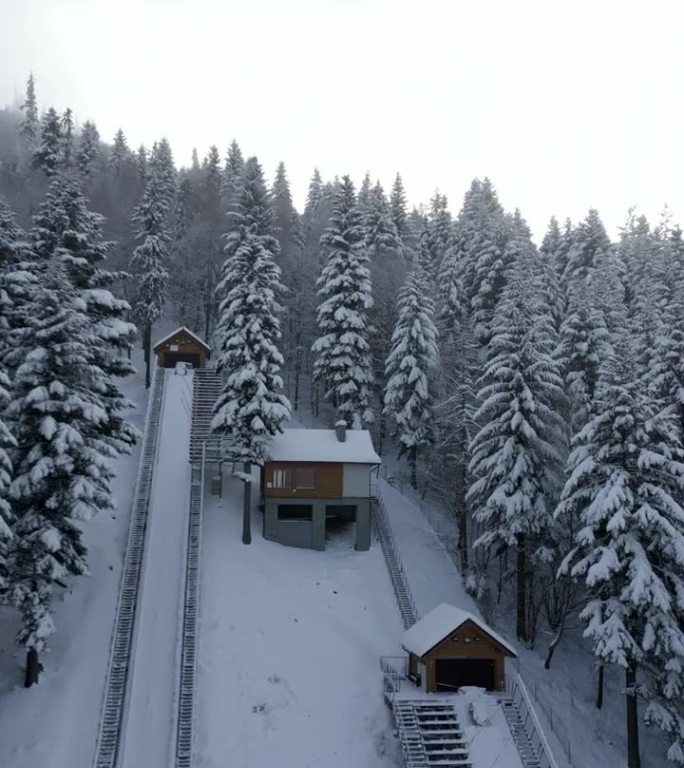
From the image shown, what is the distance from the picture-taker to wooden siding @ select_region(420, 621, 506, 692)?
26594mm

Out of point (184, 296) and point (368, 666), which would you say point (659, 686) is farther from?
point (184, 296)

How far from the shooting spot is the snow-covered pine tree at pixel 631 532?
24203 mm

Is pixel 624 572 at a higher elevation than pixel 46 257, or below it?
below

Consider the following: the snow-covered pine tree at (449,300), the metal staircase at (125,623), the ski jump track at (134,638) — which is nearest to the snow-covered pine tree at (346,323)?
the ski jump track at (134,638)

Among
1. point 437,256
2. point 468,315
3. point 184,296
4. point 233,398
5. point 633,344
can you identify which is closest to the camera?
point 633,344

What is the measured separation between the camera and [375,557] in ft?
120

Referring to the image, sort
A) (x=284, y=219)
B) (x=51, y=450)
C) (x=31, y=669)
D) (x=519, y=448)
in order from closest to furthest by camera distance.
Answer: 1. (x=51, y=450)
2. (x=31, y=669)
3. (x=519, y=448)
4. (x=284, y=219)

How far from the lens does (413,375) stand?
43.1 meters

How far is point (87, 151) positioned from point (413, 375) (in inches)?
2316

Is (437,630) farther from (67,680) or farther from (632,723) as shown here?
(67,680)

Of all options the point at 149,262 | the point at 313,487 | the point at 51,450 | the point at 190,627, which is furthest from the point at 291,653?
the point at 149,262

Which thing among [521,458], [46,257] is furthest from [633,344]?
[46,257]

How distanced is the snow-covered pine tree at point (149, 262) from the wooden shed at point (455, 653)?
108 ft

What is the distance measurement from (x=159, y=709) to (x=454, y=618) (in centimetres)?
1156
